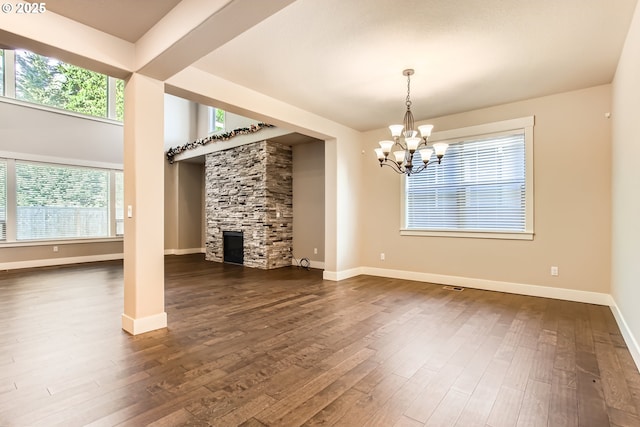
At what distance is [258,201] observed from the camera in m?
6.79

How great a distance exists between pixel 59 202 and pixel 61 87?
102 inches

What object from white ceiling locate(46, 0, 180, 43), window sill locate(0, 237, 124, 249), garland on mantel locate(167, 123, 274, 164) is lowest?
window sill locate(0, 237, 124, 249)

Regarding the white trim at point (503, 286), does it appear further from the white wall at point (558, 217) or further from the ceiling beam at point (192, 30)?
the ceiling beam at point (192, 30)

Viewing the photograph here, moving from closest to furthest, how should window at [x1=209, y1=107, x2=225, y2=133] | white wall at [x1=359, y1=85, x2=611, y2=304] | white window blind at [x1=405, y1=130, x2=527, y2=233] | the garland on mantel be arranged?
white wall at [x1=359, y1=85, x2=611, y2=304]
white window blind at [x1=405, y1=130, x2=527, y2=233]
the garland on mantel
window at [x1=209, y1=107, x2=225, y2=133]

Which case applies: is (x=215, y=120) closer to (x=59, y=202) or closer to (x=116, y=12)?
(x=59, y=202)

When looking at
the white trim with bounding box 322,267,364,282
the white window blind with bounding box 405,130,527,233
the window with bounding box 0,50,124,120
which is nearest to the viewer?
the white window blind with bounding box 405,130,527,233

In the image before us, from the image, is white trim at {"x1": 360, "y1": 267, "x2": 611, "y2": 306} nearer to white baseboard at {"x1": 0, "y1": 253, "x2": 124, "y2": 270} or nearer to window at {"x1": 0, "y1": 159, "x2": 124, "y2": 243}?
white baseboard at {"x1": 0, "y1": 253, "x2": 124, "y2": 270}

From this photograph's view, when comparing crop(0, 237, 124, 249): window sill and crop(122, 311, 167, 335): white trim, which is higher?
crop(0, 237, 124, 249): window sill

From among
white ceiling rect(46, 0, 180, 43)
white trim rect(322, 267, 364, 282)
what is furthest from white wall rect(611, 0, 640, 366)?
white ceiling rect(46, 0, 180, 43)

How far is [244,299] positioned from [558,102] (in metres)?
4.88

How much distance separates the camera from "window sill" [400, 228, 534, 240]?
436 centimetres

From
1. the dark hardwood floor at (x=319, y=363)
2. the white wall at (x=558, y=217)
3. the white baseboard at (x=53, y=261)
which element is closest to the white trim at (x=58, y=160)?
the white baseboard at (x=53, y=261)

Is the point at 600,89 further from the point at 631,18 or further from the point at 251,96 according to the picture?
the point at 251,96

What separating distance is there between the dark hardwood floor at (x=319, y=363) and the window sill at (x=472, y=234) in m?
0.83
